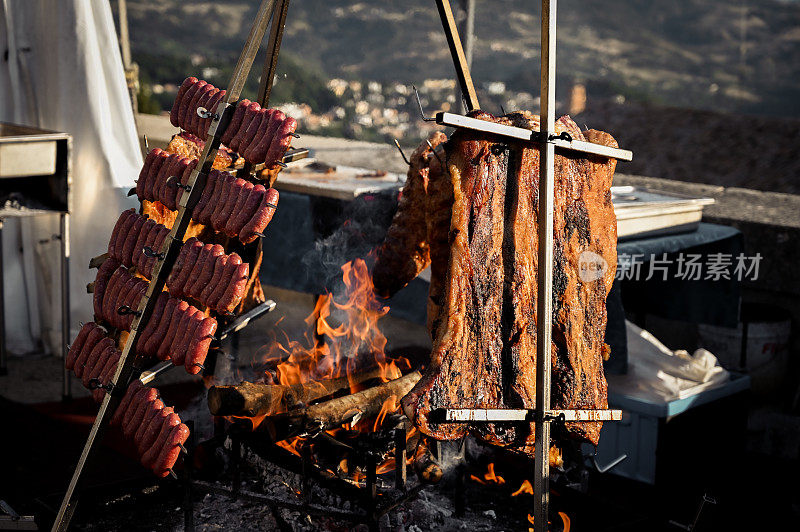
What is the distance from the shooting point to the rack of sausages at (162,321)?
352 centimetres

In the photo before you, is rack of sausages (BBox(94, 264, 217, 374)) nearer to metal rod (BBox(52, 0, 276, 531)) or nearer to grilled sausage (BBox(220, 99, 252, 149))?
metal rod (BBox(52, 0, 276, 531))

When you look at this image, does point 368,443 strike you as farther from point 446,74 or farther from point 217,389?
point 446,74

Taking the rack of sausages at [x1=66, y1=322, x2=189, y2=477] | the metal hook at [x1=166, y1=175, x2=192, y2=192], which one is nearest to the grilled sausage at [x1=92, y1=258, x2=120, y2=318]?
the rack of sausages at [x1=66, y1=322, x2=189, y2=477]

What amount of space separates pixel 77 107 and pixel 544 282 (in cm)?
509

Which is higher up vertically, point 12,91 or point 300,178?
point 12,91

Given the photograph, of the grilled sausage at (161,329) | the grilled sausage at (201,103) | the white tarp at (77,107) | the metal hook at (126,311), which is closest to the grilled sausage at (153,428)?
the grilled sausage at (161,329)

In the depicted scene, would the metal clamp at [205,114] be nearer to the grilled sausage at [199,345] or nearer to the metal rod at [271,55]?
the metal rod at [271,55]

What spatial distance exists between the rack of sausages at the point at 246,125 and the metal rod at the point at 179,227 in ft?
0.19

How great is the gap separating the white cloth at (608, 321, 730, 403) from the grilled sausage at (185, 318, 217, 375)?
273 cm

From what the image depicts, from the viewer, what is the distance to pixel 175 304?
3.63 meters

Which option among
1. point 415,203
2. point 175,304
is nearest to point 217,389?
point 175,304

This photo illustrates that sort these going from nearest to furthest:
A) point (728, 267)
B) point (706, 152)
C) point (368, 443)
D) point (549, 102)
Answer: point (549, 102), point (368, 443), point (728, 267), point (706, 152)

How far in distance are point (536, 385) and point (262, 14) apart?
1969 mm
